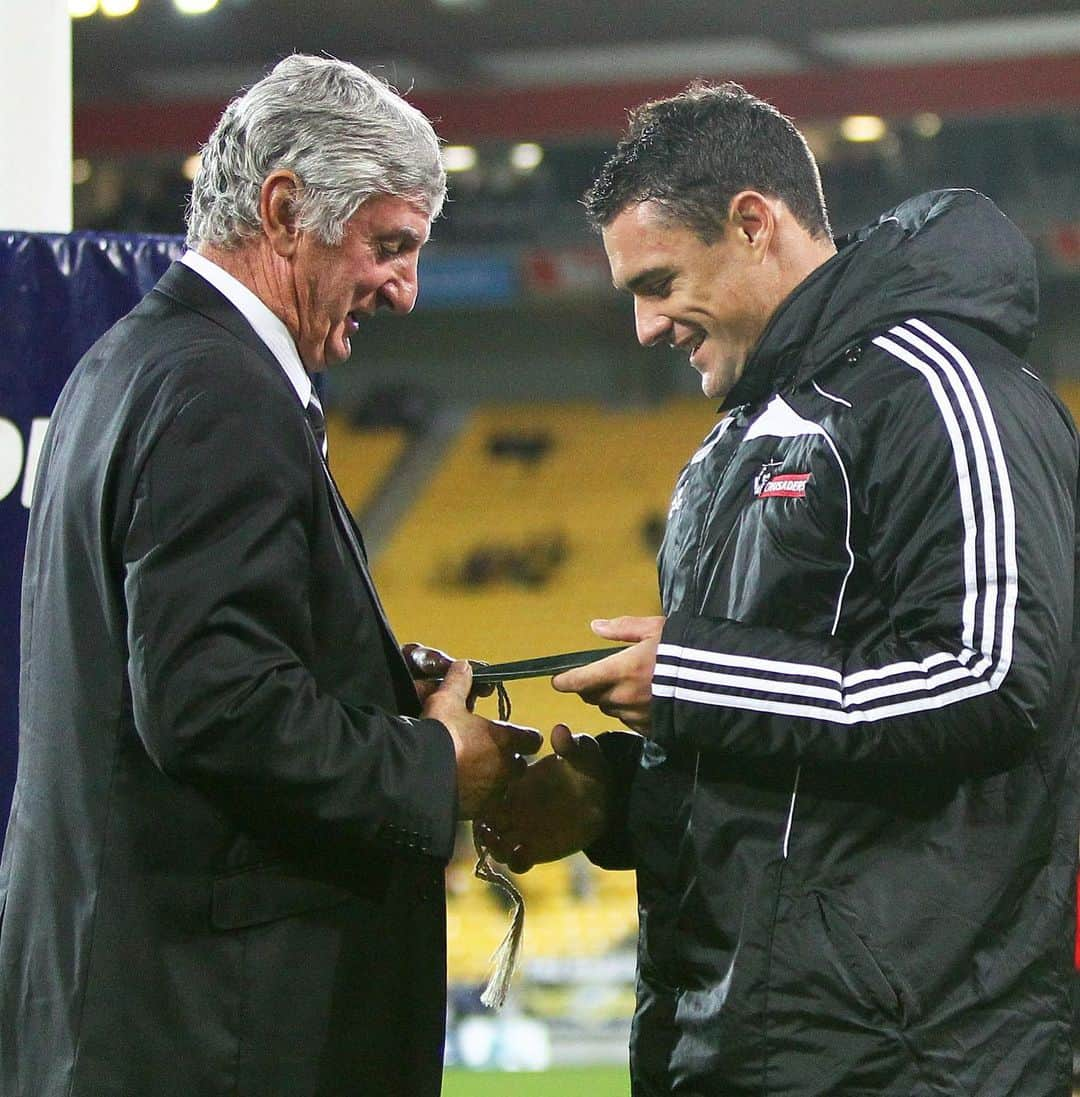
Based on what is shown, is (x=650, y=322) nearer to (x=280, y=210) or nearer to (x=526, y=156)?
(x=280, y=210)

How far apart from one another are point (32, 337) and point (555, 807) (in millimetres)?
971

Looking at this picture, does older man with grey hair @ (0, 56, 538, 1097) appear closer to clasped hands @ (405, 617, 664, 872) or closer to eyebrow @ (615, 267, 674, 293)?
clasped hands @ (405, 617, 664, 872)

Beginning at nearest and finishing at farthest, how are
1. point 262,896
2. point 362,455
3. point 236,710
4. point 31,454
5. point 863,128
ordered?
point 236,710
point 262,896
point 31,454
point 863,128
point 362,455

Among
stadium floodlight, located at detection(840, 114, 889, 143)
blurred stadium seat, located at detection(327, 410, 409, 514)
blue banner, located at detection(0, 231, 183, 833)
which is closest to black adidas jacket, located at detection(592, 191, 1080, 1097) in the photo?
blue banner, located at detection(0, 231, 183, 833)

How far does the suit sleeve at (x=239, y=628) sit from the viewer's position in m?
1.39

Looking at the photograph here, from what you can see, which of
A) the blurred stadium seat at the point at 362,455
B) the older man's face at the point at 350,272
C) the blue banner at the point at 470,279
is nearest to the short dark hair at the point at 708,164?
the older man's face at the point at 350,272

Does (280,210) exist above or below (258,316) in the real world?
above

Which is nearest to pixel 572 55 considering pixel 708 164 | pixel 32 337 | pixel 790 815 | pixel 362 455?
pixel 362 455

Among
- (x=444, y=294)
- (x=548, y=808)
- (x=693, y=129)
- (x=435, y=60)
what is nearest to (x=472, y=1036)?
(x=548, y=808)

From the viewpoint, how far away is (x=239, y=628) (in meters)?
1.40

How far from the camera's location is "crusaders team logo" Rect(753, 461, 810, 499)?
1.56 m

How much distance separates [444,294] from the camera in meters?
13.7

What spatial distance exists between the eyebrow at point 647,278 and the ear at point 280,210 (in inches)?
15.5

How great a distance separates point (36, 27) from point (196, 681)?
136 centimetres
